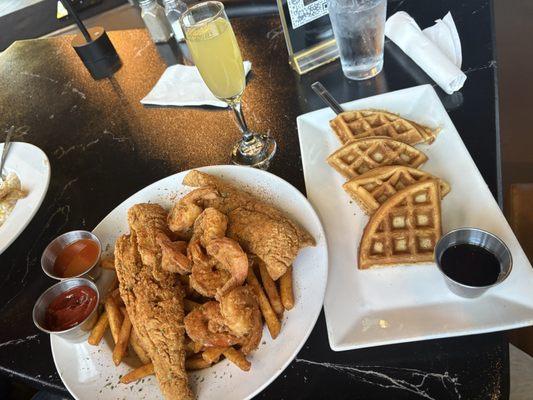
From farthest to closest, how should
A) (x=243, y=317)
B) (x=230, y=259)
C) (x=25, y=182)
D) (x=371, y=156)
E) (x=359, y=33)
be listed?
(x=25, y=182) → (x=359, y=33) → (x=371, y=156) → (x=230, y=259) → (x=243, y=317)

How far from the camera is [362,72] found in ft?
6.46

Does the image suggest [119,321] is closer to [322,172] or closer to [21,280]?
[21,280]

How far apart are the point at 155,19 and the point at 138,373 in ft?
6.87

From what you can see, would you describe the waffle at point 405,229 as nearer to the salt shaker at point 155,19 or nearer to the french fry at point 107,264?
the french fry at point 107,264

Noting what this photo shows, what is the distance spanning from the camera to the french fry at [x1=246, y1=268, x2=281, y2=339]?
46.0 inches

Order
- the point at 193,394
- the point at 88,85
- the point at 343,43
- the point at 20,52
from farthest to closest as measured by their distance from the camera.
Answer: the point at 20,52, the point at 88,85, the point at 343,43, the point at 193,394

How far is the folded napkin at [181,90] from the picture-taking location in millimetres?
2191

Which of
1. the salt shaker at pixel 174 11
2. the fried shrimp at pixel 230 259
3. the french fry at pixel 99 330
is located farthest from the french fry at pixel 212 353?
the salt shaker at pixel 174 11

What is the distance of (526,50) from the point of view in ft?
9.43

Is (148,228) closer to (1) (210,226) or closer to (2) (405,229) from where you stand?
(1) (210,226)

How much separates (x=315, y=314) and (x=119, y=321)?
621 mm

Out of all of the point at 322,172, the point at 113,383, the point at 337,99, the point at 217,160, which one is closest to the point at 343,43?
the point at 337,99

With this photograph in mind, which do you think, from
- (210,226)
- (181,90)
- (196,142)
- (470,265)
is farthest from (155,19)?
(470,265)

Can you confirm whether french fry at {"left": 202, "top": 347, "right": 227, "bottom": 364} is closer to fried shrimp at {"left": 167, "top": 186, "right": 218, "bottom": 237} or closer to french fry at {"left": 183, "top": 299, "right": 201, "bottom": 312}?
french fry at {"left": 183, "top": 299, "right": 201, "bottom": 312}
